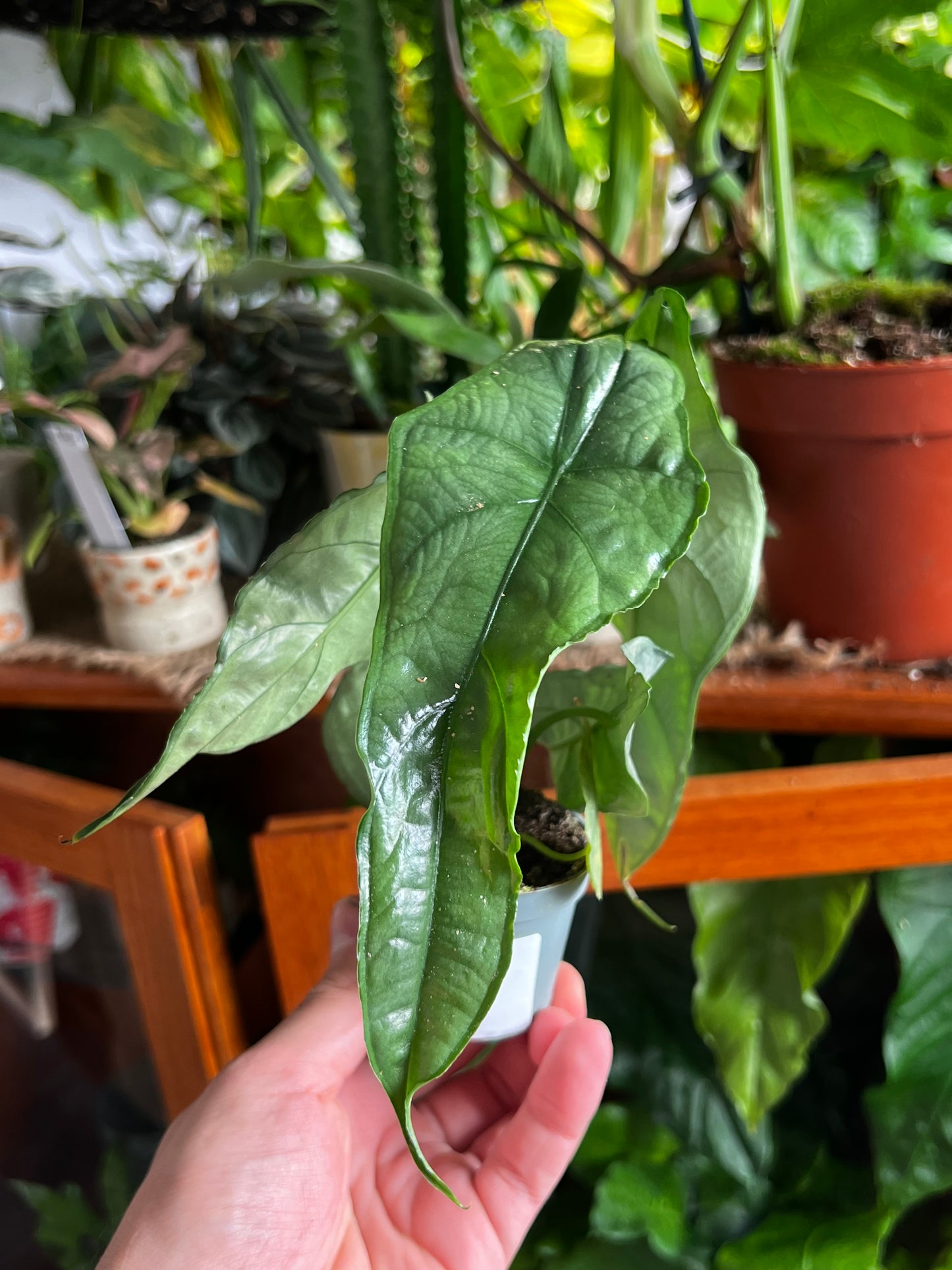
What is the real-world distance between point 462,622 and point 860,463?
0.39m

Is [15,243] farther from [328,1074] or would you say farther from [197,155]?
[328,1074]

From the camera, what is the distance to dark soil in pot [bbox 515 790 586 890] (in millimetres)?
371

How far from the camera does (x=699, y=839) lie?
1.79ft

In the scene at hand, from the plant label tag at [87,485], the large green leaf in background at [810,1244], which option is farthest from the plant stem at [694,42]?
the large green leaf in background at [810,1244]

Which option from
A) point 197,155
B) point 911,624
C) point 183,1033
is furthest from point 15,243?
point 911,624

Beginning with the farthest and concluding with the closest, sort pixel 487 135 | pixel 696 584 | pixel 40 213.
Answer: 1. pixel 40 213
2. pixel 487 135
3. pixel 696 584

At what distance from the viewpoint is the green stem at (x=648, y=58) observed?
498mm

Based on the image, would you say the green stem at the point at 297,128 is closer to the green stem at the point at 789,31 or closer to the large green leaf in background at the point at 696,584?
the green stem at the point at 789,31

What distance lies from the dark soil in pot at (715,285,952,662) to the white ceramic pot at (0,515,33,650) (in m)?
0.54

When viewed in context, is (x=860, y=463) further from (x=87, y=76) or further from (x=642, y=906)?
(x=87, y=76)

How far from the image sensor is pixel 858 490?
0.53 m

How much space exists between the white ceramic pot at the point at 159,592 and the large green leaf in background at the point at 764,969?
1.36 ft

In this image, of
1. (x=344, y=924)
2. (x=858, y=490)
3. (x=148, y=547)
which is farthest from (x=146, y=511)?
(x=858, y=490)

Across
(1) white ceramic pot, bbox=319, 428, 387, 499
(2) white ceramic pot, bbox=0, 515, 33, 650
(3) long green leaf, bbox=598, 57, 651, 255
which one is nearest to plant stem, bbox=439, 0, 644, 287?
(3) long green leaf, bbox=598, 57, 651, 255
